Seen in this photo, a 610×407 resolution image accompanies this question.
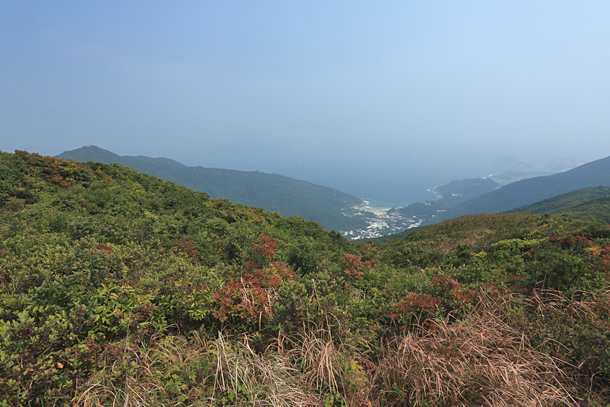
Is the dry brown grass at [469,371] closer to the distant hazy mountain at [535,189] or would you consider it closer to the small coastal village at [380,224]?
the small coastal village at [380,224]

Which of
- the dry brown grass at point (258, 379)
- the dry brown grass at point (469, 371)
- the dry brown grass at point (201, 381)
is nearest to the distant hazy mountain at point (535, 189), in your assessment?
the dry brown grass at point (469, 371)

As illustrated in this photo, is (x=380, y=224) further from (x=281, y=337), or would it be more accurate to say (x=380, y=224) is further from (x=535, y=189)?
(x=281, y=337)

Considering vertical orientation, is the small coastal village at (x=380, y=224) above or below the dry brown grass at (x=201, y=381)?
below

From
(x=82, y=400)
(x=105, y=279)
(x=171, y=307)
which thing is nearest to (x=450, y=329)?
(x=171, y=307)

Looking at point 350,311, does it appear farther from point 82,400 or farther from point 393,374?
point 82,400

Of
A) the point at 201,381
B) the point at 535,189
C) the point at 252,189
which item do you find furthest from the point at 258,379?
the point at 535,189

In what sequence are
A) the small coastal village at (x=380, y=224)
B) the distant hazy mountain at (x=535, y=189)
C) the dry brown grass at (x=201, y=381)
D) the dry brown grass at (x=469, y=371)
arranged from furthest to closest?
the distant hazy mountain at (x=535, y=189) < the small coastal village at (x=380, y=224) < the dry brown grass at (x=469, y=371) < the dry brown grass at (x=201, y=381)
